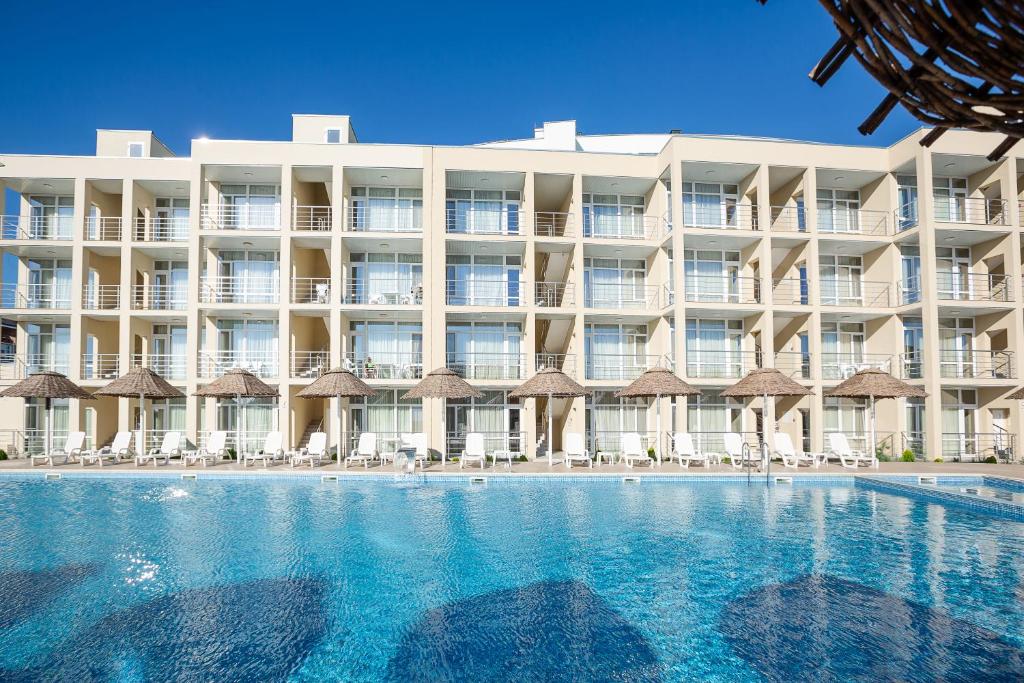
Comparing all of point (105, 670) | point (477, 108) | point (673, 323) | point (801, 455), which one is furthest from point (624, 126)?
point (105, 670)

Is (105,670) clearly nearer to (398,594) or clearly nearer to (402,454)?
(398,594)

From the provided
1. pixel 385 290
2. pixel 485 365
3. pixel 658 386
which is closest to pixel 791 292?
pixel 658 386

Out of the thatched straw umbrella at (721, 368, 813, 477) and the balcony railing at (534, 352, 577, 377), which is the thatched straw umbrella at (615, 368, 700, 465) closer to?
the thatched straw umbrella at (721, 368, 813, 477)

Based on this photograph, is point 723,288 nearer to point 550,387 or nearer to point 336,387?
point 550,387

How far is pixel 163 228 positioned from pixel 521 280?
1289cm

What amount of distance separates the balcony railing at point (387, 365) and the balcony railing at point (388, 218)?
424 centimetres

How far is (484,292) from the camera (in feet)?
66.4

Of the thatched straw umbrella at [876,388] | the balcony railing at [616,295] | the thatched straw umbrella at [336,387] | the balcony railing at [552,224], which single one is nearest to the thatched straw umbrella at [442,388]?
the thatched straw umbrella at [336,387]

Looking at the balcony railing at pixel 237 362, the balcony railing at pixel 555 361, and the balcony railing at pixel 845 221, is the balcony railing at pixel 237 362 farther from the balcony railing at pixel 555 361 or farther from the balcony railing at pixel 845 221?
the balcony railing at pixel 845 221

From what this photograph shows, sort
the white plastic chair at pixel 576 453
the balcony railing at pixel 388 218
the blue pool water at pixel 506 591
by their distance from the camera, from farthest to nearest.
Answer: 1. the balcony railing at pixel 388 218
2. the white plastic chair at pixel 576 453
3. the blue pool water at pixel 506 591

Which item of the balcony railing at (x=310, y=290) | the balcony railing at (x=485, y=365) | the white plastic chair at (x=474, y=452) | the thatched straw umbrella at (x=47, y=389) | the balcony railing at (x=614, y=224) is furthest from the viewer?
the balcony railing at (x=614, y=224)

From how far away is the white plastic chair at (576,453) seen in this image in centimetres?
1606

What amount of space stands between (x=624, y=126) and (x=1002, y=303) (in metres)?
18.6

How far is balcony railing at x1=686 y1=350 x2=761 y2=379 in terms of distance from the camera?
19.7 m
